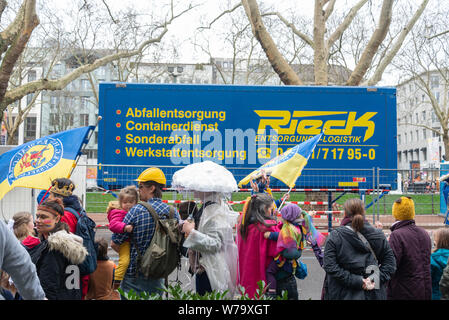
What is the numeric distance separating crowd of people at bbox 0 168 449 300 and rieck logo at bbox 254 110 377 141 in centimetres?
603

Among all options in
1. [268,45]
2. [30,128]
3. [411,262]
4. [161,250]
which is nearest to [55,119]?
[30,128]

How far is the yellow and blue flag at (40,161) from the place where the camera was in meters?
5.24

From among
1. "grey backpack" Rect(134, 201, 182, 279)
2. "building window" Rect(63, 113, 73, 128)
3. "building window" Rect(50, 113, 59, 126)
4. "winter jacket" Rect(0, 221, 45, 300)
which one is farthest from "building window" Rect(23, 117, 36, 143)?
"winter jacket" Rect(0, 221, 45, 300)

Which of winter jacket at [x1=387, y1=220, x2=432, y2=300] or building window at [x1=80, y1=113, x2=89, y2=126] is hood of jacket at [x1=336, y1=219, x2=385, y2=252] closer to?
winter jacket at [x1=387, y1=220, x2=432, y2=300]

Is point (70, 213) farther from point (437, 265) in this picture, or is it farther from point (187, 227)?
point (437, 265)

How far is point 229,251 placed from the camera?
414 cm

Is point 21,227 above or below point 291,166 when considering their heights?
below

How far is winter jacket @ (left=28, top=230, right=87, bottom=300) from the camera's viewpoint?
11.6ft

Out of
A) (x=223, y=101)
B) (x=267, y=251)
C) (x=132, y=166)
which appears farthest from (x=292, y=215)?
(x=223, y=101)

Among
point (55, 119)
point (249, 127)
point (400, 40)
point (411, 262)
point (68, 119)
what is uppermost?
point (55, 119)

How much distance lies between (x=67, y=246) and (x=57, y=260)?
15 cm

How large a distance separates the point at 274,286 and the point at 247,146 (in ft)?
20.6

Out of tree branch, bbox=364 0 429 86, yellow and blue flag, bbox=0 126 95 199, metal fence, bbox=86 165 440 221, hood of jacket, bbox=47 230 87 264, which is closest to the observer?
hood of jacket, bbox=47 230 87 264

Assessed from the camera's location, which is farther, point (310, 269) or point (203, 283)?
point (310, 269)
